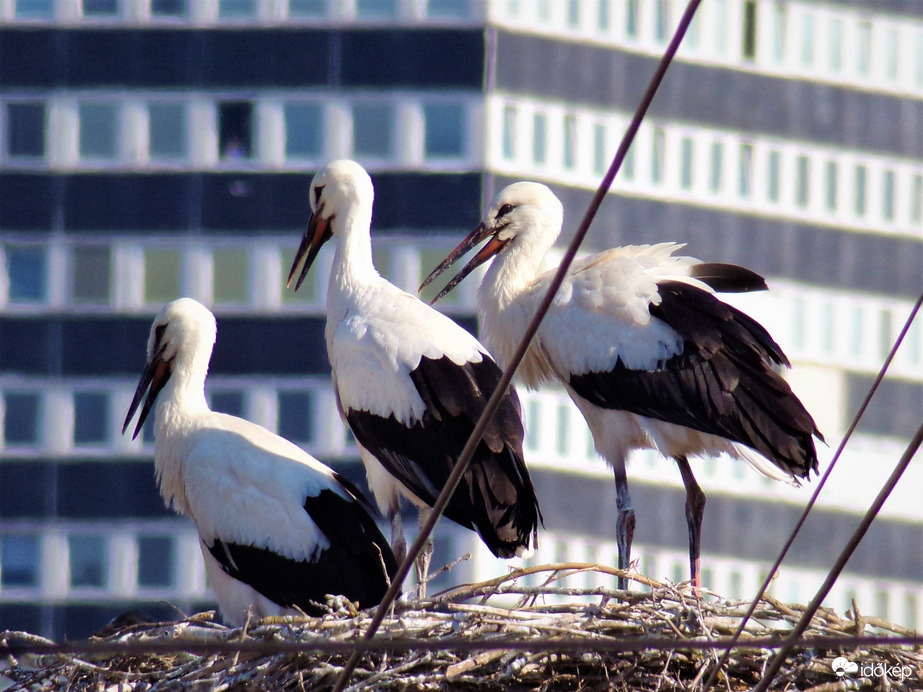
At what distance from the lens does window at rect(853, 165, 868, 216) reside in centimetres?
3272

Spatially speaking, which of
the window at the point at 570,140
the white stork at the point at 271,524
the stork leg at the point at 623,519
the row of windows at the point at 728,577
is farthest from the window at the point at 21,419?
the stork leg at the point at 623,519

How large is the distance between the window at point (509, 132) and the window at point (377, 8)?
2.21m

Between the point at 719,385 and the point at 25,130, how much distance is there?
22166 millimetres

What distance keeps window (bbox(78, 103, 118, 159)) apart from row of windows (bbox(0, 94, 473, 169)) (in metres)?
0.01

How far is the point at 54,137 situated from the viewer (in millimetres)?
30406

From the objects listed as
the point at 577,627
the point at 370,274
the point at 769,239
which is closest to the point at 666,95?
the point at 769,239

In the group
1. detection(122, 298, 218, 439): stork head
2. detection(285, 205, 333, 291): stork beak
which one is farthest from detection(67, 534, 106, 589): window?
detection(285, 205, 333, 291): stork beak

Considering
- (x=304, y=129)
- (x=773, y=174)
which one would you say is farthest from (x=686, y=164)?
(x=304, y=129)

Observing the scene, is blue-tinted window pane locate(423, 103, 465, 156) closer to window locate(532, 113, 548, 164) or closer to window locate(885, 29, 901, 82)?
window locate(532, 113, 548, 164)

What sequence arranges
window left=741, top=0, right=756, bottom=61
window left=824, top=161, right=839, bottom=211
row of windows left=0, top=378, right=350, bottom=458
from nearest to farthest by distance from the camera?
row of windows left=0, top=378, right=350, bottom=458 → window left=741, top=0, right=756, bottom=61 → window left=824, top=161, right=839, bottom=211

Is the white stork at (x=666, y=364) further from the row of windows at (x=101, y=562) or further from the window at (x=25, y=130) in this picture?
the window at (x=25, y=130)

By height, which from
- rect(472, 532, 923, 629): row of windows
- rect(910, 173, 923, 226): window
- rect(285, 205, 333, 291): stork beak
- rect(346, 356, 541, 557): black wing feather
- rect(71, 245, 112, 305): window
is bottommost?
rect(472, 532, 923, 629): row of windows

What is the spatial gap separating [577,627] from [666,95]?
2374 cm

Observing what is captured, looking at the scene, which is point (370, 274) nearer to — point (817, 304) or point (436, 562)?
point (436, 562)
